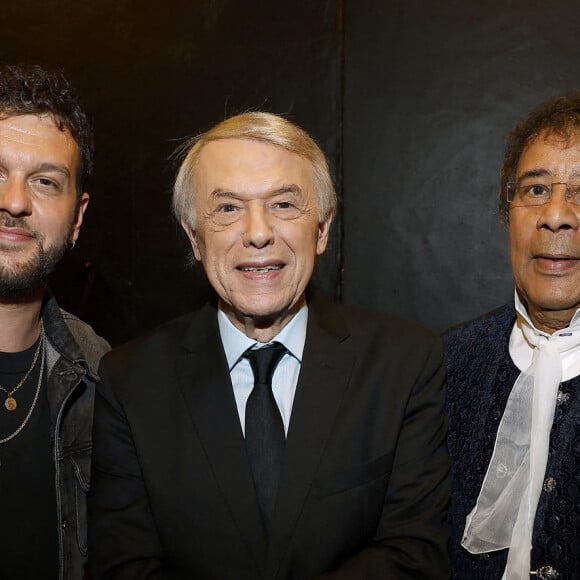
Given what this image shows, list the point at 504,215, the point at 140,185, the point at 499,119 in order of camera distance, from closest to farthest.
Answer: the point at 504,215
the point at 499,119
the point at 140,185

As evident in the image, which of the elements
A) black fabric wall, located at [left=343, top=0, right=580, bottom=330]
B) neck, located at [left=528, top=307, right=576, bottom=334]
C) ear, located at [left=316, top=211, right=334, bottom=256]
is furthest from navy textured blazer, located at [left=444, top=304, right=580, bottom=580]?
black fabric wall, located at [left=343, top=0, right=580, bottom=330]

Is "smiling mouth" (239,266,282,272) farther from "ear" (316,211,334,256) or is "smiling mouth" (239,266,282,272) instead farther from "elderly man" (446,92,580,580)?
"elderly man" (446,92,580,580)

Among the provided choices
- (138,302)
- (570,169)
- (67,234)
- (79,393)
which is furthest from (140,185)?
(570,169)

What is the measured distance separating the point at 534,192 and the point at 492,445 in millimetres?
804

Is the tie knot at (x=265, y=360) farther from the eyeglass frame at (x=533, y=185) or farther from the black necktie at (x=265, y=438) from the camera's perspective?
the eyeglass frame at (x=533, y=185)

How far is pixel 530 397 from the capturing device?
6.39 feet

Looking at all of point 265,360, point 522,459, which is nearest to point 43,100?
point 265,360

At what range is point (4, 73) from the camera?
2.09 metres

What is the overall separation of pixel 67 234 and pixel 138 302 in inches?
43.2

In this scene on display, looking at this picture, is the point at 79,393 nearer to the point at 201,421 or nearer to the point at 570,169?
the point at 201,421

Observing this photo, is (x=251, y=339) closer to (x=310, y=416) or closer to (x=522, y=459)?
(x=310, y=416)

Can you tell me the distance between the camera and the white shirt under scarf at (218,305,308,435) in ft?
6.11

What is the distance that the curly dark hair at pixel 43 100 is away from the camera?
205 cm

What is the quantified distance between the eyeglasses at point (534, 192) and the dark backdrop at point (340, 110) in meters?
0.85
